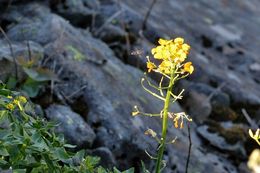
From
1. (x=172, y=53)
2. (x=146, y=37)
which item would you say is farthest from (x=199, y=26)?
(x=172, y=53)

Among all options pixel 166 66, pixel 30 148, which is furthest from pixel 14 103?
pixel 166 66

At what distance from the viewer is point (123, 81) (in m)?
3.99

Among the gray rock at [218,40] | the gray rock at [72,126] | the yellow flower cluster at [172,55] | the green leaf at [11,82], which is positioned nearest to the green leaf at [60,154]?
the yellow flower cluster at [172,55]

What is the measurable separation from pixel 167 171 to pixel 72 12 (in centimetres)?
174

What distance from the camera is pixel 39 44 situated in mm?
3713

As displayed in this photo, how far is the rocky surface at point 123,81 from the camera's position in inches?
132

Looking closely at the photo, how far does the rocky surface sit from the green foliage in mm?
515

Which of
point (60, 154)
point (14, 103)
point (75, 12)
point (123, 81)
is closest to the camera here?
point (60, 154)

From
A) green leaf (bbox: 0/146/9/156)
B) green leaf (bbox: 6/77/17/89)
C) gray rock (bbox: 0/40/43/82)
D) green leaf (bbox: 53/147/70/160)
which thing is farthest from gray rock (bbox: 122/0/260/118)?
green leaf (bbox: 0/146/9/156)

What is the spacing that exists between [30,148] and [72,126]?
117cm

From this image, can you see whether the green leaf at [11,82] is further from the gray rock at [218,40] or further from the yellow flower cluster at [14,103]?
the gray rock at [218,40]

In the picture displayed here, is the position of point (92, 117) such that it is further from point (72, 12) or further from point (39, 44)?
point (72, 12)

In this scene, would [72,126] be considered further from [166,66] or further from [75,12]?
[75,12]

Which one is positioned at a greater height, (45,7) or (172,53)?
(172,53)
